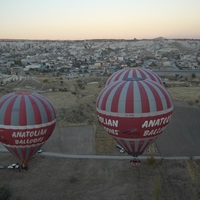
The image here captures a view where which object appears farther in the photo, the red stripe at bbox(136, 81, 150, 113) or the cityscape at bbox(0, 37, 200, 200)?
the cityscape at bbox(0, 37, 200, 200)

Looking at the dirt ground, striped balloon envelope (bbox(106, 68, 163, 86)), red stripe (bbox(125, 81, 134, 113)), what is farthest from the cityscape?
striped balloon envelope (bbox(106, 68, 163, 86))

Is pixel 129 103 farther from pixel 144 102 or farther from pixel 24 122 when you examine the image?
pixel 24 122

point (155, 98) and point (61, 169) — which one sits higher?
point (155, 98)

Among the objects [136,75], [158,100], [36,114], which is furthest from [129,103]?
[136,75]

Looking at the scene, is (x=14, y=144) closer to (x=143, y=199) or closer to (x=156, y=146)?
(x=143, y=199)

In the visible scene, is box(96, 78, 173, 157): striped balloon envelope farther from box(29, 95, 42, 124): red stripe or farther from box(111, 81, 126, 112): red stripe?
box(29, 95, 42, 124): red stripe

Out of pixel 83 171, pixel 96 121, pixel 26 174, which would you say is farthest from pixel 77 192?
pixel 96 121

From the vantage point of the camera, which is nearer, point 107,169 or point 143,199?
point 143,199
